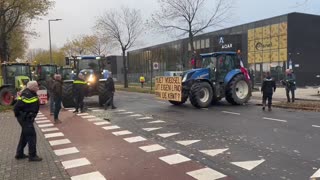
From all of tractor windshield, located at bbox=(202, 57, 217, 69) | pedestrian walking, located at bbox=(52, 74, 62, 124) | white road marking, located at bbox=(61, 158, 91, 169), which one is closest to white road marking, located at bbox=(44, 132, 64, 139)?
pedestrian walking, located at bbox=(52, 74, 62, 124)

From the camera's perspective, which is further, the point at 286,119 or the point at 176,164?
the point at 286,119

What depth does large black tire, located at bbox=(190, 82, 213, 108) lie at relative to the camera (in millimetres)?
19359

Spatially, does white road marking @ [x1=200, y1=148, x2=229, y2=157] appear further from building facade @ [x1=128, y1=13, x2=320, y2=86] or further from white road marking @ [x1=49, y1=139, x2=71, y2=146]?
building facade @ [x1=128, y1=13, x2=320, y2=86]

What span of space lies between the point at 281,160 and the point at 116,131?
571 cm

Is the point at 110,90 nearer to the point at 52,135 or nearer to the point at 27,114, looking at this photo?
the point at 52,135

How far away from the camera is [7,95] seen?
23734 millimetres

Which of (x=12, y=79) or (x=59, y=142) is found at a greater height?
(x=12, y=79)

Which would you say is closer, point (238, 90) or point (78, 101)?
point (78, 101)

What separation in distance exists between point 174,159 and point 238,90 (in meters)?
13.3

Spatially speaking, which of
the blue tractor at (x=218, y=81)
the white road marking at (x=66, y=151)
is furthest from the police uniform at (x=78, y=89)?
the white road marking at (x=66, y=151)

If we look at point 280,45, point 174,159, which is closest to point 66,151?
point 174,159

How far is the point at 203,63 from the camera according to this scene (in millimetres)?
21484

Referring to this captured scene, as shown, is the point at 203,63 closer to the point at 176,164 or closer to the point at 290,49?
the point at 176,164

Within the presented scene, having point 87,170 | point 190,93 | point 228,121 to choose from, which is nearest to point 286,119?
point 228,121
